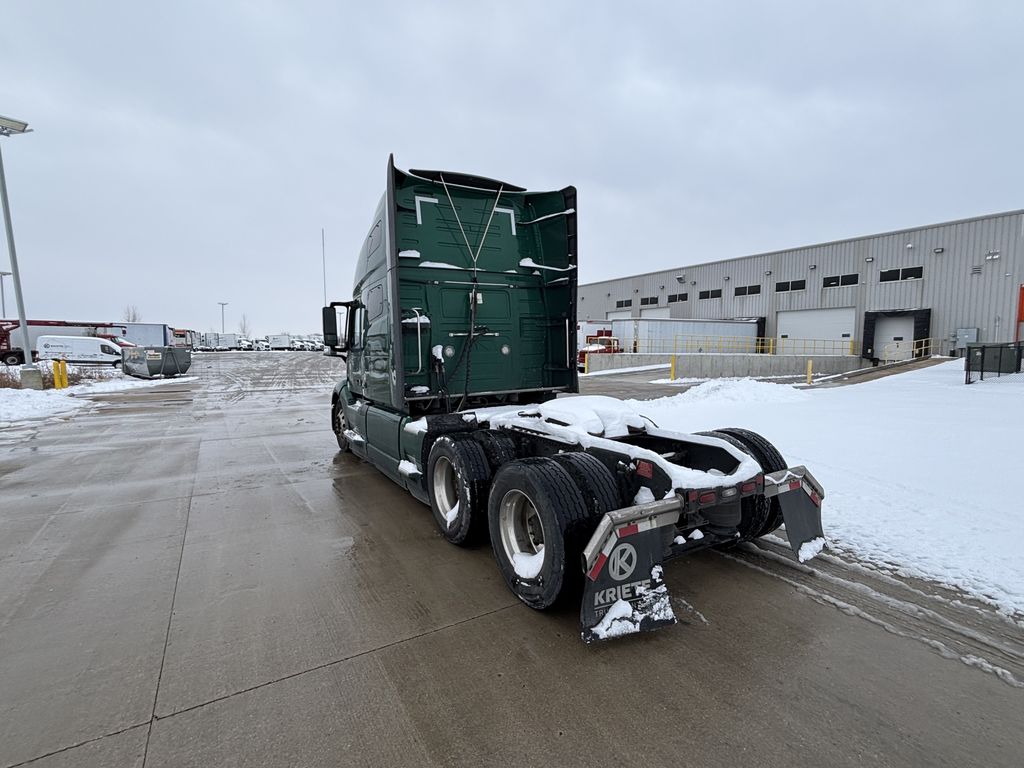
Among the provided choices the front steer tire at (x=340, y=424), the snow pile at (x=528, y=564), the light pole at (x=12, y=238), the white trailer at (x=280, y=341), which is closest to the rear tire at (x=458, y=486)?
the snow pile at (x=528, y=564)

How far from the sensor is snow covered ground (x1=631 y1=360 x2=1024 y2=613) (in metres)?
3.68

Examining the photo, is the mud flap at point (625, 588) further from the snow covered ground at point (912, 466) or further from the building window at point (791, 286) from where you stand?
the building window at point (791, 286)

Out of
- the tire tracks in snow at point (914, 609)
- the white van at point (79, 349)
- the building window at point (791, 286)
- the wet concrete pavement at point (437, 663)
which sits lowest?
the wet concrete pavement at point (437, 663)

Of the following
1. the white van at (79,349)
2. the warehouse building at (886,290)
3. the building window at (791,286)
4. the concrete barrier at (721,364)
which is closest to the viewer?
the concrete barrier at (721,364)

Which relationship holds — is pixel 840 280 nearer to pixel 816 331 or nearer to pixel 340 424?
pixel 816 331

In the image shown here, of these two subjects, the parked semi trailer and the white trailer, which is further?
the white trailer

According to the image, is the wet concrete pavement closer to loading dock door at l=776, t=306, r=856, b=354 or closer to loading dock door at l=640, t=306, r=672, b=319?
loading dock door at l=776, t=306, r=856, b=354

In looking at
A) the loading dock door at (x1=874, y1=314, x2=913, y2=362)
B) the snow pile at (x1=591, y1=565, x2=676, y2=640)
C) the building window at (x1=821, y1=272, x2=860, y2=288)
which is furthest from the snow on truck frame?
the building window at (x1=821, y1=272, x2=860, y2=288)

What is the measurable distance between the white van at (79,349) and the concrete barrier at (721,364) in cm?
2752

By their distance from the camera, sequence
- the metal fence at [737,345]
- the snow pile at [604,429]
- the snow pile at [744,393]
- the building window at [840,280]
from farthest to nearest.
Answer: the building window at [840,280]
the metal fence at [737,345]
the snow pile at [744,393]
the snow pile at [604,429]

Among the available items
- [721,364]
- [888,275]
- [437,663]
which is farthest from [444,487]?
[888,275]

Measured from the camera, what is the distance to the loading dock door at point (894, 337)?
29.2 meters

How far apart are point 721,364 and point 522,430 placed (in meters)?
22.9

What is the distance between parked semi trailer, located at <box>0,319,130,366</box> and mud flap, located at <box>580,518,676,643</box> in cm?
3787
